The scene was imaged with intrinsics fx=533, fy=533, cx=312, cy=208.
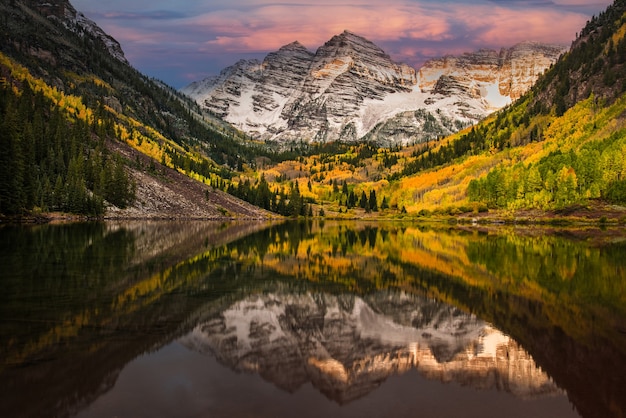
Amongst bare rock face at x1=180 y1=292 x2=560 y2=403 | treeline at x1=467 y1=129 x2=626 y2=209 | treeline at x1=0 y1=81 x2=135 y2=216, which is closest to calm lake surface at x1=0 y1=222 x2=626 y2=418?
bare rock face at x1=180 y1=292 x2=560 y2=403

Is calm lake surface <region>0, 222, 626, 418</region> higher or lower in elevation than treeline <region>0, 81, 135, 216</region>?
lower

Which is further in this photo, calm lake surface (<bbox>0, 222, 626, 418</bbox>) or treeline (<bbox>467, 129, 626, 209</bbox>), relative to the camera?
treeline (<bbox>467, 129, 626, 209</bbox>)

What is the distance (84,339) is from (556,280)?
29699 mm

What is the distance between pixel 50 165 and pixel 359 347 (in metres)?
127

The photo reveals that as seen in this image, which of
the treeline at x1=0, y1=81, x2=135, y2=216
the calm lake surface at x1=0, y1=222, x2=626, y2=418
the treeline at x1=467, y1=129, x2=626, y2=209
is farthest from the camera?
the treeline at x1=467, y1=129, x2=626, y2=209

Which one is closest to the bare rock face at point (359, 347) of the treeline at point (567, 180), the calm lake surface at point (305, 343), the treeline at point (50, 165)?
the calm lake surface at point (305, 343)

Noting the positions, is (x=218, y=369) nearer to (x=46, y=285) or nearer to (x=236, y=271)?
(x=46, y=285)

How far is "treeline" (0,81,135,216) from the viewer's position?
9838cm

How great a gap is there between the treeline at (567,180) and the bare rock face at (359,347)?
4766 inches

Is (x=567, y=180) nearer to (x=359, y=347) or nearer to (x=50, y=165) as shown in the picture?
(x=50, y=165)

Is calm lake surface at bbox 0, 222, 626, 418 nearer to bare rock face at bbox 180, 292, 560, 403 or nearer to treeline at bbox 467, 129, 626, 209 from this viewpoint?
bare rock face at bbox 180, 292, 560, 403

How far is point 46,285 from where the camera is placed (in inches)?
1136

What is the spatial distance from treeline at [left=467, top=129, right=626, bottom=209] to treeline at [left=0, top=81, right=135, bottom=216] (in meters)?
110

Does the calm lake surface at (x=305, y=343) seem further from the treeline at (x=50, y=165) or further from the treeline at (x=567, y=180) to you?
the treeline at (x=567, y=180)
